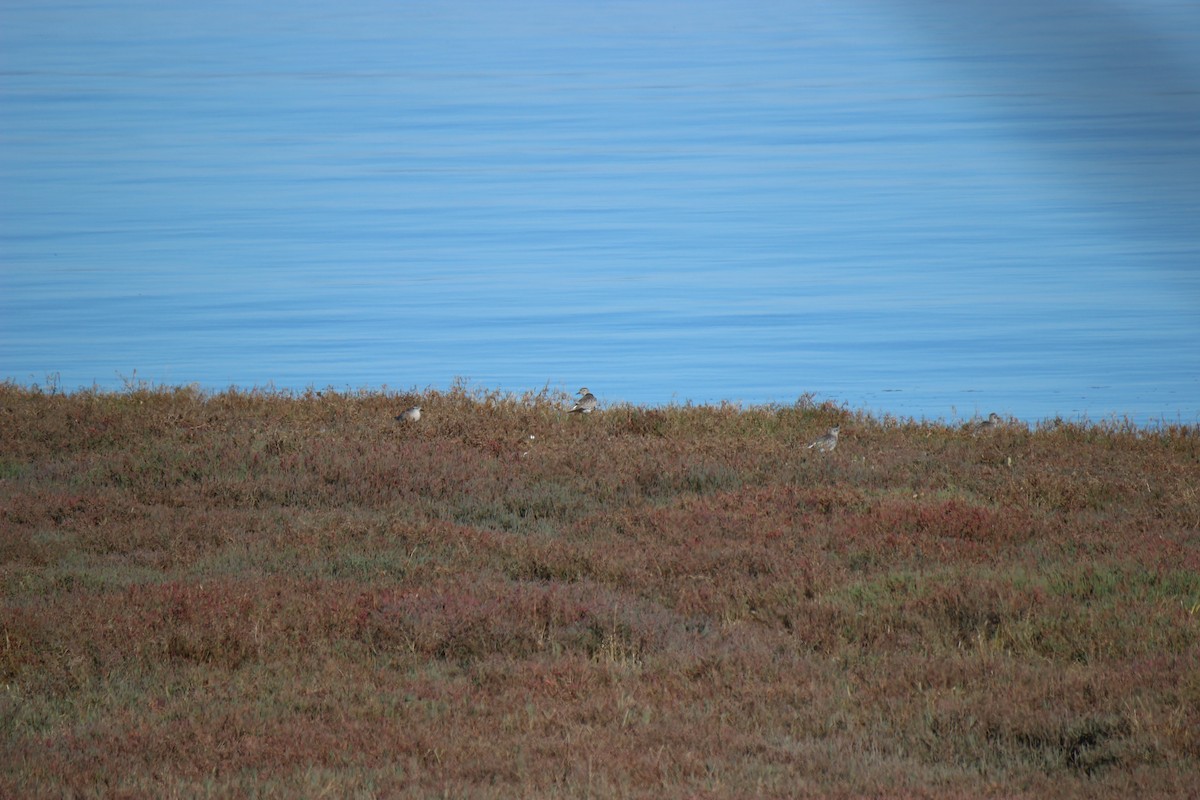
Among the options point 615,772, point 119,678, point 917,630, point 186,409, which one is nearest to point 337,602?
point 119,678

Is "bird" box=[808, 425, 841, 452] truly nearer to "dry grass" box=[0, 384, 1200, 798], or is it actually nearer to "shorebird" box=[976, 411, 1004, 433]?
"dry grass" box=[0, 384, 1200, 798]

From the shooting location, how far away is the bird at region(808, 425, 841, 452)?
49.5 feet

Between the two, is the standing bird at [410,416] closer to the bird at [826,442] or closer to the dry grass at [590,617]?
the dry grass at [590,617]

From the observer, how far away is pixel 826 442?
1522 cm

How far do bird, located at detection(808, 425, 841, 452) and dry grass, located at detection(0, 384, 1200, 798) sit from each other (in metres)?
0.19

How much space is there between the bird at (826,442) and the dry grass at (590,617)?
188 millimetres

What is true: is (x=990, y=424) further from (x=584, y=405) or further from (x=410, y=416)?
(x=410, y=416)

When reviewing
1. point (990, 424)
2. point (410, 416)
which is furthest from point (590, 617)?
point (990, 424)

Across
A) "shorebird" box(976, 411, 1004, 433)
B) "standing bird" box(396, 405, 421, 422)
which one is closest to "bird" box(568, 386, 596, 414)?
"standing bird" box(396, 405, 421, 422)

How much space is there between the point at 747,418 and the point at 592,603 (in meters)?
8.51

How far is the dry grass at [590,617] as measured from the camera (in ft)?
20.6

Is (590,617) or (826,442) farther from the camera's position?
(826,442)

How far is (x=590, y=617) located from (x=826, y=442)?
281 inches

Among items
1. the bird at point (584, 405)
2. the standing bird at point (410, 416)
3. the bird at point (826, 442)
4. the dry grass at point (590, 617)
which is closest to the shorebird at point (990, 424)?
the dry grass at point (590, 617)
